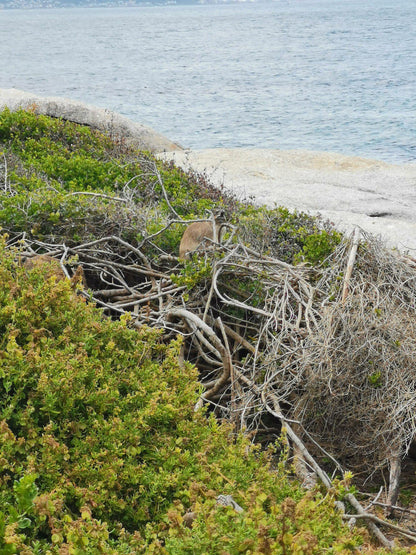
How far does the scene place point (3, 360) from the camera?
3.28 metres

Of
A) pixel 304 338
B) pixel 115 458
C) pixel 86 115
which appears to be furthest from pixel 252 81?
pixel 115 458

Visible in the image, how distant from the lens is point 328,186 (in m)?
11.0

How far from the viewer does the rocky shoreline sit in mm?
8789

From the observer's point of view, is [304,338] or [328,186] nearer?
[304,338]

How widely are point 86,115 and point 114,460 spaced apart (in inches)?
439

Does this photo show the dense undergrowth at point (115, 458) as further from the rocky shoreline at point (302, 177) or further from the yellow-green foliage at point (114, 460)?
the rocky shoreline at point (302, 177)

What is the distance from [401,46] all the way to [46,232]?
50.3m

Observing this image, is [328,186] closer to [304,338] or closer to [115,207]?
[115,207]

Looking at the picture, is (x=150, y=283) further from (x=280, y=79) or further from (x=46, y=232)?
(x=280, y=79)

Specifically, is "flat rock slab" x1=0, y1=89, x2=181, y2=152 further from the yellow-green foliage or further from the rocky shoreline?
the yellow-green foliage

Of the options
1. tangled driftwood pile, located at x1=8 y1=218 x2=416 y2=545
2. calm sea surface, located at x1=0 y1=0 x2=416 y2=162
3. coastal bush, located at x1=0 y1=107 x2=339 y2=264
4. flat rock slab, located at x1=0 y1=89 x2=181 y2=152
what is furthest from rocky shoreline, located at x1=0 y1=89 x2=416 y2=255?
calm sea surface, located at x1=0 y1=0 x2=416 y2=162

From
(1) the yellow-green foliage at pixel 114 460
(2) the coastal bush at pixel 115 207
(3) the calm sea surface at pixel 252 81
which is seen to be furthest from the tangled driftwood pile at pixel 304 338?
(3) the calm sea surface at pixel 252 81

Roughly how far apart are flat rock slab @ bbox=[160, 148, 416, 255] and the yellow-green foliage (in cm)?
431

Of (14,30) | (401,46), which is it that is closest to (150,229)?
(401,46)
